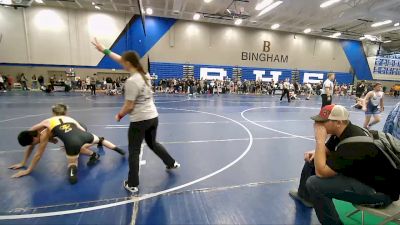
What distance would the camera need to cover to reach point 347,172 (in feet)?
6.49

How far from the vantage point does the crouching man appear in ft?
6.01

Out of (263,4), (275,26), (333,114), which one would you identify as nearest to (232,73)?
(275,26)

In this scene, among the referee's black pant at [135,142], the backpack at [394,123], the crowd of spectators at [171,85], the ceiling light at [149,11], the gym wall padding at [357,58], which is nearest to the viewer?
the backpack at [394,123]

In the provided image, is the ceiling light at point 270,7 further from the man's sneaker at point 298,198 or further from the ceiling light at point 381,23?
the man's sneaker at point 298,198

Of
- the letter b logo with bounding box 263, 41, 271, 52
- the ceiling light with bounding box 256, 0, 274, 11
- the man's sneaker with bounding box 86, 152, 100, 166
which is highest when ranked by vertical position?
the ceiling light with bounding box 256, 0, 274, 11

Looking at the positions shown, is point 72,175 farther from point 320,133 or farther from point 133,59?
point 320,133

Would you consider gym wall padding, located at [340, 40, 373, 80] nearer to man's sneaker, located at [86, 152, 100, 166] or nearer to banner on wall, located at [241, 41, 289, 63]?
banner on wall, located at [241, 41, 289, 63]

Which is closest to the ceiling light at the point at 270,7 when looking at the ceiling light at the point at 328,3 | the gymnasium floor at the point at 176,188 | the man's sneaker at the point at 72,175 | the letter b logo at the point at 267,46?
the ceiling light at the point at 328,3

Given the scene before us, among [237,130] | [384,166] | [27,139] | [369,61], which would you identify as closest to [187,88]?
[237,130]

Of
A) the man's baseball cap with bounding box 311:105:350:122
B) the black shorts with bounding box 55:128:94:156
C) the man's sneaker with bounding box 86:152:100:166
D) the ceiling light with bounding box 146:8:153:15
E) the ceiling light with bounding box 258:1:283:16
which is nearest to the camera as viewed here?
the man's baseball cap with bounding box 311:105:350:122

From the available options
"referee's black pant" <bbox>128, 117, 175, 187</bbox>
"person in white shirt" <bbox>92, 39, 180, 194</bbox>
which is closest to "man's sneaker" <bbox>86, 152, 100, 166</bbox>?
"person in white shirt" <bbox>92, 39, 180, 194</bbox>

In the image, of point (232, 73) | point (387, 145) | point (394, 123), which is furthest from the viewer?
point (232, 73)

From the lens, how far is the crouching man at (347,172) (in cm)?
183

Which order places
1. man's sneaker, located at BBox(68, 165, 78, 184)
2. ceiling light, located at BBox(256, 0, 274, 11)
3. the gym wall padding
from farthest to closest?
1. the gym wall padding
2. ceiling light, located at BBox(256, 0, 274, 11)
3. man's sneaker, located at BBox(68, 165, 78, 184)
